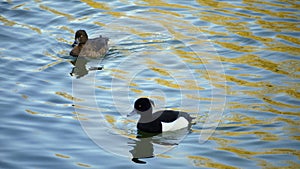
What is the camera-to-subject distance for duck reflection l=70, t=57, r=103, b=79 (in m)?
13.1

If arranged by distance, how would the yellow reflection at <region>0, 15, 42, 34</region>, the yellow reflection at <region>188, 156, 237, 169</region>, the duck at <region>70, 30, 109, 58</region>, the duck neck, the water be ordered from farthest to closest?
the yellow reflection at <region>0, 15, 42, 34</region>
the duck at <region>70, 30, 109, 58</region>
the duck neck
the water
the yellow reflection at <region>188, 156, 237, 169</region>

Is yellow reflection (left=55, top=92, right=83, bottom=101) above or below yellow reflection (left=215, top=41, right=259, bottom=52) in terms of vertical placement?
below

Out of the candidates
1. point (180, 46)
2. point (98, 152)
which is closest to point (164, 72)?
point (180, 46)

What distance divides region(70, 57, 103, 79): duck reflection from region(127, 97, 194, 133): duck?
2740 millimetres

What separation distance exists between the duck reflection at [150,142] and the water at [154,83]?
3 cm

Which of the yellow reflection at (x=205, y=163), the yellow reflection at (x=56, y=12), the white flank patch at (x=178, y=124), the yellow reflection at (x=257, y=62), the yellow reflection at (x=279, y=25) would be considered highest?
the yellow reflection at (x=56, y=12)

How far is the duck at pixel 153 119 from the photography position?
34.5 ft

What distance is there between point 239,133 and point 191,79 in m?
2.66

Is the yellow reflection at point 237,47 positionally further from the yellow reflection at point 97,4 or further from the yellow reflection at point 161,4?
the yellow reflection at point 97,4

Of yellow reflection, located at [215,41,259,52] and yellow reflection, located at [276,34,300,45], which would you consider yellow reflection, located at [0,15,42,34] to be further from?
yellow reflection, located at [276,34,300,45]

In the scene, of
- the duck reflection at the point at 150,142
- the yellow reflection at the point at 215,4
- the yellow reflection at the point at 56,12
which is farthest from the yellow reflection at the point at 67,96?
the yellow reflection at the point at 215,4

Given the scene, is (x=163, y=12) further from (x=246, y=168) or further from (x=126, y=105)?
(x=246, y=168)

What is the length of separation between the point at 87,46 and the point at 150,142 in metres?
4.48

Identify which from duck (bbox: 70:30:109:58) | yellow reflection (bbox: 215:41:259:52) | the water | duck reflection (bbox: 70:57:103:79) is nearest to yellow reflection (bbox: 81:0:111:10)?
the water
